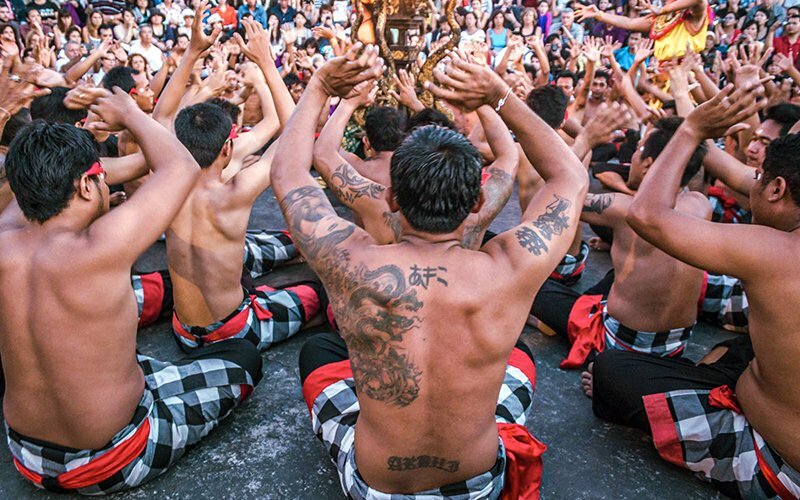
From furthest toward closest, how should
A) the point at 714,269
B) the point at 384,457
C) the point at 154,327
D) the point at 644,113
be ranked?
the point at 644,113 < the point at 154,327 < the point at 714,269 < the point at 384,457

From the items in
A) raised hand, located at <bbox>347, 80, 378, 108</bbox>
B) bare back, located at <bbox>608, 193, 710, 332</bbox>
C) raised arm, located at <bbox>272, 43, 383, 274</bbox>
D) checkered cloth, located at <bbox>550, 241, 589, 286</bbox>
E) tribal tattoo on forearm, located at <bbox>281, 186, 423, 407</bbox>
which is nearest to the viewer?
tribal tattoo on forearm, located at <bbox>281, 186, 423, 407</bbox>

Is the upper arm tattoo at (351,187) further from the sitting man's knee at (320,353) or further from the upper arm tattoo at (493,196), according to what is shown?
the sitting man's knee at (320,353)

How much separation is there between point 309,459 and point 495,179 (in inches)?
59.7

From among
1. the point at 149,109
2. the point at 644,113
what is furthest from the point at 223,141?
the point at 644,113

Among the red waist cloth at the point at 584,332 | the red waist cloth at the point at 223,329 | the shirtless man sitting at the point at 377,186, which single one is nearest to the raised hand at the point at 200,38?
the shirtless man sitting at the point at 377,186

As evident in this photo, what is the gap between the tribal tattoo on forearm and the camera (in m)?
1.80

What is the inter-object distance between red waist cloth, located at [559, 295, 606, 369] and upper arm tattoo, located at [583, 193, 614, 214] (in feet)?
2.01

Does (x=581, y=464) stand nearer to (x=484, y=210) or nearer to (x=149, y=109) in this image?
(x=484, y=210)

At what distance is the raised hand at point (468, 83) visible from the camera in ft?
6.60

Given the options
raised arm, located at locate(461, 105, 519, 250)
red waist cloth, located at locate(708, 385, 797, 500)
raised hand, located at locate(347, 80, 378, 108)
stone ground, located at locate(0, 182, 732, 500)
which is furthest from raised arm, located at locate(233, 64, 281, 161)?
red waist cloth, located at locate(708, 385, 797, 500)

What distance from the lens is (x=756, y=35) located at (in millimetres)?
11148

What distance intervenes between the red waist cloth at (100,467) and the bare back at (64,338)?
0.22 feet

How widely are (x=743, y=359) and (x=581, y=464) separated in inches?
38.8

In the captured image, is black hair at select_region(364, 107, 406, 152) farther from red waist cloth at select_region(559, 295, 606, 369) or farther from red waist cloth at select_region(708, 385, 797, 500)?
red waist cloth at select_region(708, 385, 797, 500)
